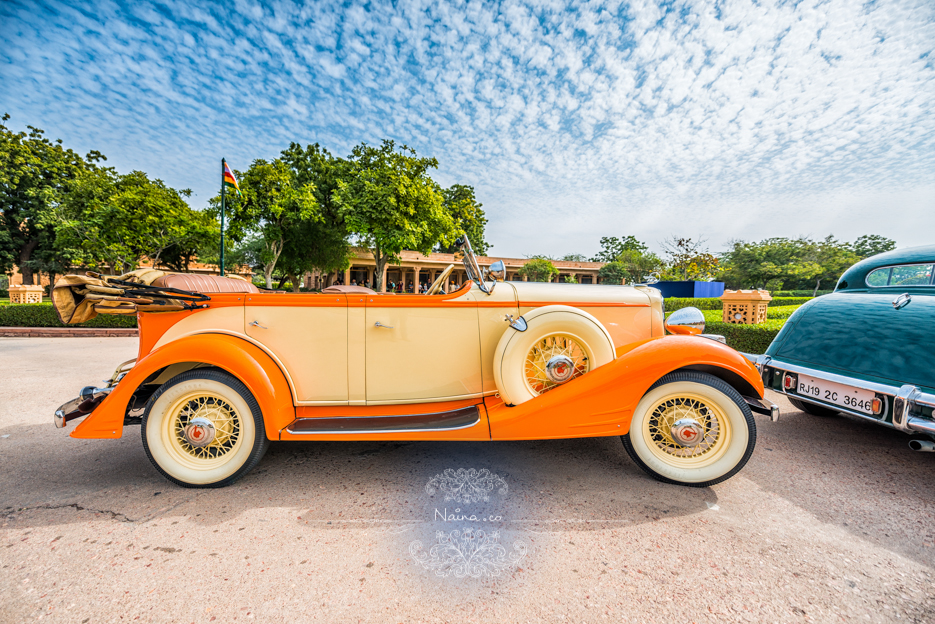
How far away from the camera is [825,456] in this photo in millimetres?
2840

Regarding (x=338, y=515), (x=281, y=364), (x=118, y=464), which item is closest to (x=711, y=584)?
(x=338, y=515)

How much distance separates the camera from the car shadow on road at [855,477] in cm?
196

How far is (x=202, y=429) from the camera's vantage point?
7.48 feet

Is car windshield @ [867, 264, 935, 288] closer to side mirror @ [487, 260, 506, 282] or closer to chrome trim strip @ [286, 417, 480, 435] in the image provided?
side mirror @ [487, 260, 506, 282]

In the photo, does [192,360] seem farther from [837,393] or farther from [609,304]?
[837,393]

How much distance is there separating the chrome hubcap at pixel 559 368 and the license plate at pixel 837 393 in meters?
2.18

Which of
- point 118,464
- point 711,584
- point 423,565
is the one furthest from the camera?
point 118,464

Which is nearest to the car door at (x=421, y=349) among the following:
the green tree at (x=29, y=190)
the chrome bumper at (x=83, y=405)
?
the chrome bumper at (x=83, y=405)

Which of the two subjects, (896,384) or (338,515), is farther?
(896,384)

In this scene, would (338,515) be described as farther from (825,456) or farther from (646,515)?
(825,456)

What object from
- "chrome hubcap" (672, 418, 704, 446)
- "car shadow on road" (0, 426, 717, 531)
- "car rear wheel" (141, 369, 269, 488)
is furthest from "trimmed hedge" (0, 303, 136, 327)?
"chrome hubcap" (672, 418, 704, 446)

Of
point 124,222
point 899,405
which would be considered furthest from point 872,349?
point 124,222

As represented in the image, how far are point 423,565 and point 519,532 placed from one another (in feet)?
1.77

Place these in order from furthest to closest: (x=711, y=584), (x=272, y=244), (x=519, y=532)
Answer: (x=272, y=244)
(x=519, y=532)
(x=711, y=584)
